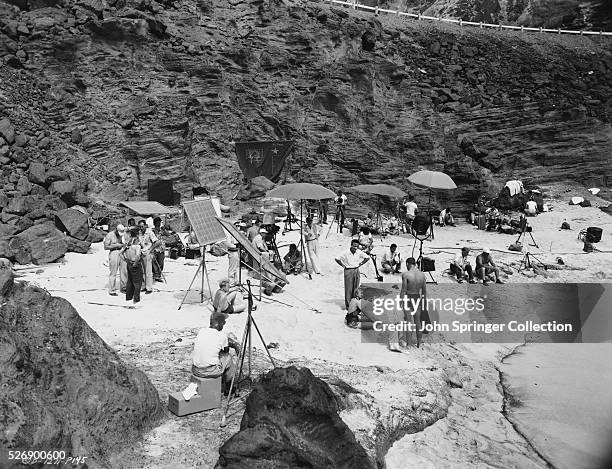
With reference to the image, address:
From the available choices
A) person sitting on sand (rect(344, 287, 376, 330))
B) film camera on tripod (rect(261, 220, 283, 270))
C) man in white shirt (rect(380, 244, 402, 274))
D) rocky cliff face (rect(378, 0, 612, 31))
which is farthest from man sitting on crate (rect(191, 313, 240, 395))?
rocky cliff face (rect(378, 0, 612, 31))

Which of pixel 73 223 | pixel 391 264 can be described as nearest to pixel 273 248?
pixel 391 264

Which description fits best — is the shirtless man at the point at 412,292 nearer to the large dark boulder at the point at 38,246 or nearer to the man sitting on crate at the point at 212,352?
the man sitting on crate at the point at 212,352

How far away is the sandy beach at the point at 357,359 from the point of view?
237 inches

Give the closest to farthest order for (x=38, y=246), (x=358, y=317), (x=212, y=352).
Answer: (x=212, y=352)
(x=358, y=317)
(x=38, y=246)

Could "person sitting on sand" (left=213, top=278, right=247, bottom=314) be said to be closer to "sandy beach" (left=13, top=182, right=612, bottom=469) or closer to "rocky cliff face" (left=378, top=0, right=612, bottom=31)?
"sandy beach" (left=13, top=182, right=612, bottom=469)

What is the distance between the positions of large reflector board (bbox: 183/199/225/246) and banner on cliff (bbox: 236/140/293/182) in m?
13.4

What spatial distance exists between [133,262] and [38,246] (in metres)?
4.57

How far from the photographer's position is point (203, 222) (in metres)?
9.52

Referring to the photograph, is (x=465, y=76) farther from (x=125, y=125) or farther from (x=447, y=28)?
(x=125, y=125)

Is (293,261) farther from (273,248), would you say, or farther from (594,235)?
(594,235)

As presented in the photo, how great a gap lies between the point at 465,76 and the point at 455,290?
892 inches

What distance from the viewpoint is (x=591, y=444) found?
20.7 feet

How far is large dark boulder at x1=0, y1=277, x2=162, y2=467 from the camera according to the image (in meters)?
3.95

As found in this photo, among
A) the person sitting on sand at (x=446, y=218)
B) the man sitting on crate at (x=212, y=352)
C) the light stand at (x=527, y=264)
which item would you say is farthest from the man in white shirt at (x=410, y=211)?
the man sitting on crate at (x=212, y=352)
